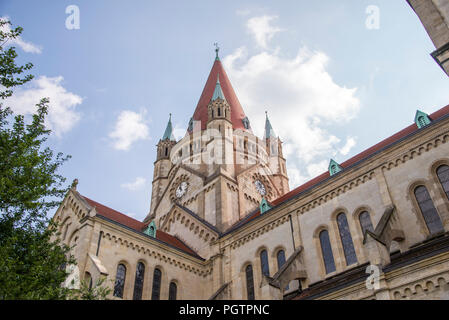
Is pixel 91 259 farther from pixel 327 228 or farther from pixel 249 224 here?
pixel 327 228

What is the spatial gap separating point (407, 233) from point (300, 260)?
16.6 ft

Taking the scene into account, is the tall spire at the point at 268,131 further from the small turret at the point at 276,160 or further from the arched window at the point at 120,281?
the arched window at the point at 120,281

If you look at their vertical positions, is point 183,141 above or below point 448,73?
above

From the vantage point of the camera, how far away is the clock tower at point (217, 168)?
27.0 metres

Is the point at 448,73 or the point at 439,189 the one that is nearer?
the point at 448,73

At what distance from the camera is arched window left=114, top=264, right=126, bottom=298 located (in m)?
18.1

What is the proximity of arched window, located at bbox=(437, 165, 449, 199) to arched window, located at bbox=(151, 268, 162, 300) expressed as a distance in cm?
1444

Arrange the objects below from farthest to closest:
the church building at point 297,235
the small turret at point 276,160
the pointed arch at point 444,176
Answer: the small turret at point 276,160 < the pointed arch at point 444,176 < the church building at point 297,235

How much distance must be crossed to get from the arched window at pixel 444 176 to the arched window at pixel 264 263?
30.2ft

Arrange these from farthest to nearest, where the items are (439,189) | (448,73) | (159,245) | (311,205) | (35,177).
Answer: (159,245) < (311,205) < (439,189) < (35,177) < (448,73)

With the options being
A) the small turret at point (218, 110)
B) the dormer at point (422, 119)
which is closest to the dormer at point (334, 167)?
the dormer at point (422, 119)

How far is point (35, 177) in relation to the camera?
1012cm
